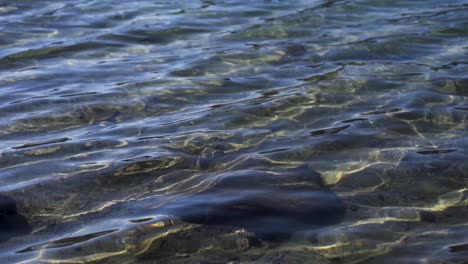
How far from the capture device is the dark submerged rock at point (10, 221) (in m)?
4.43

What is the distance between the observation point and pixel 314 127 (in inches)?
246

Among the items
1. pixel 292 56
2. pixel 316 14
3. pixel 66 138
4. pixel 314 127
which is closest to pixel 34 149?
pixel 66 138

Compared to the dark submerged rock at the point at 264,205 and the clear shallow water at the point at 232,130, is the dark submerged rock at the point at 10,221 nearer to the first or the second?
the clear shallow water at the point at 232,130

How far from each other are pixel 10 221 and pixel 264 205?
163 cm

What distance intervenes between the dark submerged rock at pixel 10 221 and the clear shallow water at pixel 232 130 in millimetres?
54

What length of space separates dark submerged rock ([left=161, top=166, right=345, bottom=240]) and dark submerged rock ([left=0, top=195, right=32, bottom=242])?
0.89 meters

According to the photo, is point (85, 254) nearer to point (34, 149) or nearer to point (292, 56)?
point (34, 149)

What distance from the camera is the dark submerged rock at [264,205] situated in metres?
4.48

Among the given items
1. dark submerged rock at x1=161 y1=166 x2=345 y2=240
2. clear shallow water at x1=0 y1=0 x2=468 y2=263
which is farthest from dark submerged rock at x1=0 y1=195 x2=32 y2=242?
dark submerged rock at x1=161 y1=166 x2=345 y2=240

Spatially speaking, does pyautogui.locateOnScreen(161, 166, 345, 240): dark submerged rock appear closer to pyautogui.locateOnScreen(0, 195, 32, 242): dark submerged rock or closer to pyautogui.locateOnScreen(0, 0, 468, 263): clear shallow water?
pyautogui.locateOnScreen(0, 0, 468, 263): clear shallow water

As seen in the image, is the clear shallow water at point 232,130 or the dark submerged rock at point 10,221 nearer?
the clear shallow water at point 232,130

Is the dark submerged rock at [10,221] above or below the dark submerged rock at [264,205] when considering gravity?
above

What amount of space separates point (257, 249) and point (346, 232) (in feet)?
1.91

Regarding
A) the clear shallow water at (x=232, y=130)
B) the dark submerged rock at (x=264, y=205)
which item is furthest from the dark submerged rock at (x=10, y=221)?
the dark submerged rock at (x=264, y=205)
